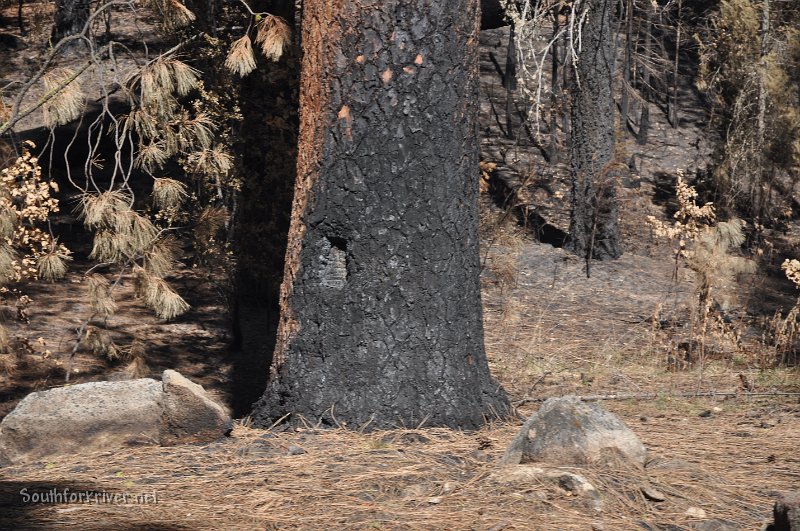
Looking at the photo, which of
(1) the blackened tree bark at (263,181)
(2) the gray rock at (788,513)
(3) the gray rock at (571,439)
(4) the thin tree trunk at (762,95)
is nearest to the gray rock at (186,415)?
(3) the gray rock at (571,439)

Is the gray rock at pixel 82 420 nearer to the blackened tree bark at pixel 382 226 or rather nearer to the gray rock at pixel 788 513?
the blackened tree bark at pixel 382 226

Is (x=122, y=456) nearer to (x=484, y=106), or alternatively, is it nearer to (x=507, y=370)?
(x=507, y=370)

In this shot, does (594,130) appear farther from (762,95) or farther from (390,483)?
(390,483)

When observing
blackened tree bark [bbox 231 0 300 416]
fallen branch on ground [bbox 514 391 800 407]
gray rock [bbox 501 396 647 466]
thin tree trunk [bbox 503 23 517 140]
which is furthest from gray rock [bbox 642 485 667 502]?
thin tree trunk [bbox 503 23 517 140]

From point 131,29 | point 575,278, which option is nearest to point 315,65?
point 575,278

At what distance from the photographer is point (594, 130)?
34.5 ft

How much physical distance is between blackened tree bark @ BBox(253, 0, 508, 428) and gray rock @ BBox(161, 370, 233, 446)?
0.33 metres

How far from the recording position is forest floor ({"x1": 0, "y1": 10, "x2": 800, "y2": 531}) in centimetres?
333

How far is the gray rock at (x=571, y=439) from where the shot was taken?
365cm

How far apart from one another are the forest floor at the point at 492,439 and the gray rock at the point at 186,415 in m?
0.08

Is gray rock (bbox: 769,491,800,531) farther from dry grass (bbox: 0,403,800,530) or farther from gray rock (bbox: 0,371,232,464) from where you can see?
gray rock (bbox: 0,371,232,464)

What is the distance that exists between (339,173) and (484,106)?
37.1 ft

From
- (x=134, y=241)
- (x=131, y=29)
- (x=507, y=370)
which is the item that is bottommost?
(x=507, y=370)

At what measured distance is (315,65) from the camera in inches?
178
